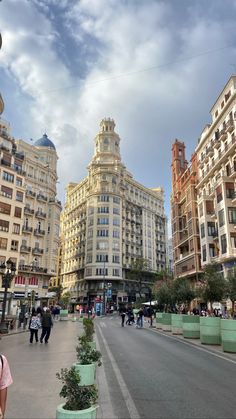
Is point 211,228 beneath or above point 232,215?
above

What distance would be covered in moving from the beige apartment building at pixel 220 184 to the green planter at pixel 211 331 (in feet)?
63.5

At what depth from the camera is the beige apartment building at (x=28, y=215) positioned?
50.9 m

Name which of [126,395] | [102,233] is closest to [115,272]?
[102,233]

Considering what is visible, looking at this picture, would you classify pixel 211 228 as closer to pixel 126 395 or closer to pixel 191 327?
pixel 191 327

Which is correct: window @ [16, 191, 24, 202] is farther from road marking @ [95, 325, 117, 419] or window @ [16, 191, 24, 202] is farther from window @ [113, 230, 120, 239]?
road marking @ [95, 325, 117, 419]

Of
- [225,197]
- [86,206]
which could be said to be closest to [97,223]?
[86,206]

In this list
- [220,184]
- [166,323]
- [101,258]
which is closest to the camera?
[166,323]

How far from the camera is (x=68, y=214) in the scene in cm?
9325

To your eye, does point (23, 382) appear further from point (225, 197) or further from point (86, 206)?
point (86, 206)

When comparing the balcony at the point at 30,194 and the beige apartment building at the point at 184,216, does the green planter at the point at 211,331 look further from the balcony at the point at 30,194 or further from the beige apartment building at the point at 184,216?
the balcony at the point at 30,194

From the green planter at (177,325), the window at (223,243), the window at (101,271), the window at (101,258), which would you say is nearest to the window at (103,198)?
the window at (101,258)

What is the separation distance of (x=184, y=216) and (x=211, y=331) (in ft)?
138

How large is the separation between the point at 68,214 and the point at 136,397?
87.5 m

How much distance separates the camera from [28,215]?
59.3 meters
